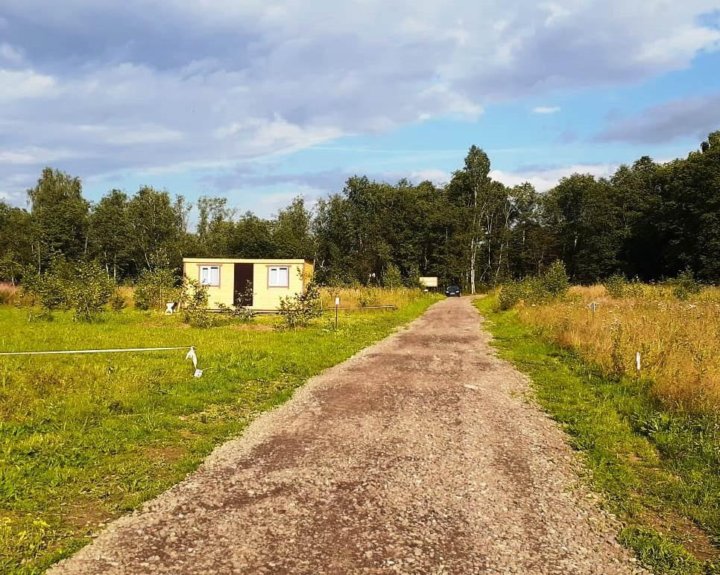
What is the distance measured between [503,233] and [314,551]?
67993mm

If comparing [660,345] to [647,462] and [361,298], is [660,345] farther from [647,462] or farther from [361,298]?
[361,298]

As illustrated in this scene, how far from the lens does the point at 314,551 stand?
11.4ft

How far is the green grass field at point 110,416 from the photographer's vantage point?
13.3ft

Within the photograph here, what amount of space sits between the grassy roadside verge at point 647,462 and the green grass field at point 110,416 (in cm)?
402

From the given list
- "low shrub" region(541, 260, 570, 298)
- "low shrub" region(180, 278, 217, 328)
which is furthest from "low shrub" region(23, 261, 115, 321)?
"low shrub" region(541, 260, 570, 298)

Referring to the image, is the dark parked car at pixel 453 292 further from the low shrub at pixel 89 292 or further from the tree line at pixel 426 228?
the low shrub at pixel 89 292

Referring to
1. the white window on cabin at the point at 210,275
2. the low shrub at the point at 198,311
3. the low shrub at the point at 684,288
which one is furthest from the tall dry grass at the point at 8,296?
the low shrub at the point at 684,288

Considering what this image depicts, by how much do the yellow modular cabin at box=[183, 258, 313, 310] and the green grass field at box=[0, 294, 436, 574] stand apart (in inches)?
454

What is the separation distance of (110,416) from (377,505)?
4.22 m

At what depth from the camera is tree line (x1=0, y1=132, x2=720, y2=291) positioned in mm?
54750

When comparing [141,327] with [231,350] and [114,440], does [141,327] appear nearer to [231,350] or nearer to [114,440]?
[231,350]

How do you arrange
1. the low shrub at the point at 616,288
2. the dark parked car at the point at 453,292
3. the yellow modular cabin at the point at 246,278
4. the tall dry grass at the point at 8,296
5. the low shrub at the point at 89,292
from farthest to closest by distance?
the dark parked car at the point at 453,292 → the tall dry grass at the point at 8,296 → the yellow modular cabin at the point at 246,278 → the low shrub at the point at 616,288 → the low shrub at the point at 89,292

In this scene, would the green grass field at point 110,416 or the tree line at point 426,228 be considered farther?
the tree line at point 426,228

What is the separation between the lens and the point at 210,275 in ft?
84.7
